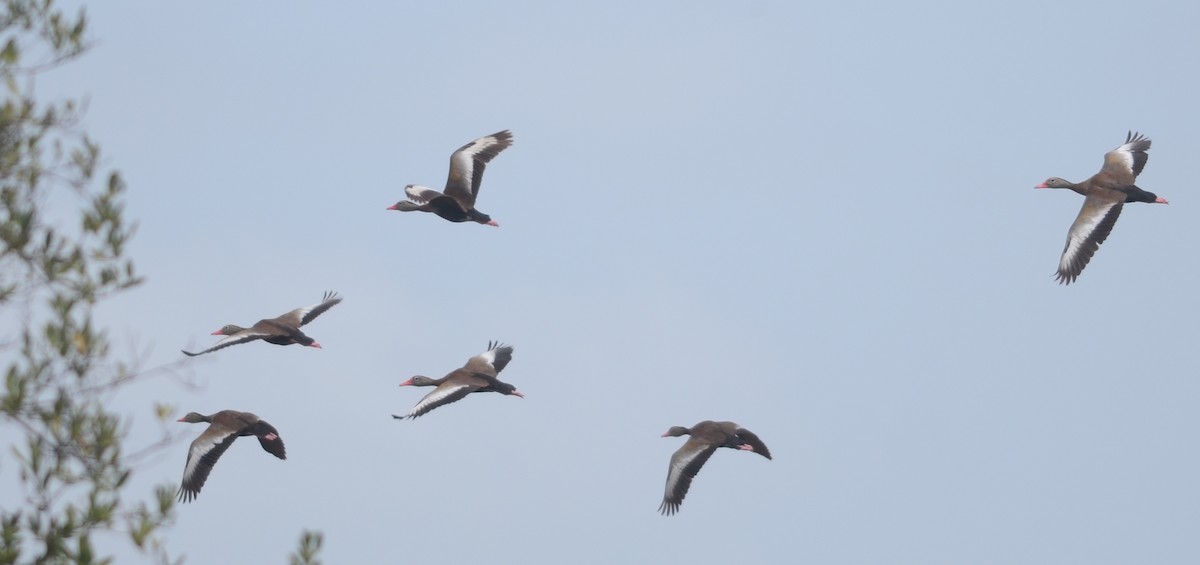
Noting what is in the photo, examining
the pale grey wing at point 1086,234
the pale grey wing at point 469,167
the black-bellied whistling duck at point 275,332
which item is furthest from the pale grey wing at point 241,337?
the pale grey wing at point 1086,234

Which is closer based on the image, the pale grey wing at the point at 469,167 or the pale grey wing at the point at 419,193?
the pale grey wing at the point at 469,167

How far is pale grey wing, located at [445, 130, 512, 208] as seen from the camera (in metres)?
22.4

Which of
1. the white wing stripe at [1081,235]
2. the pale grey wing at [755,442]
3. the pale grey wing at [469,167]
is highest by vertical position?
the white wing stripe at [1081,235]

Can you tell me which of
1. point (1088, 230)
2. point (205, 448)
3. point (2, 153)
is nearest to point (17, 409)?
point (2, 153)

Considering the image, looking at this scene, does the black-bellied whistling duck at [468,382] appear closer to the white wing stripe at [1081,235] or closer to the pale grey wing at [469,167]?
the pale grey wing at [469,167]

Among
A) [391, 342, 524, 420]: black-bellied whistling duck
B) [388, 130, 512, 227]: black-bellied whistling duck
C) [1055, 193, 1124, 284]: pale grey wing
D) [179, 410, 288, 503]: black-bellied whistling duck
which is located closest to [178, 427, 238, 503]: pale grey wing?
[179, 410, 288, 503]: black-bellied whistling duck

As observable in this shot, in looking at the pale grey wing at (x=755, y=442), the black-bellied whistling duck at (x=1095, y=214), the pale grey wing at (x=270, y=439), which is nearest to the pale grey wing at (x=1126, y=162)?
the black-bellied whistling duck at (x=1095, y=214)

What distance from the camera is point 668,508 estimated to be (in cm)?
2136

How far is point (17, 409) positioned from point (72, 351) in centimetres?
41

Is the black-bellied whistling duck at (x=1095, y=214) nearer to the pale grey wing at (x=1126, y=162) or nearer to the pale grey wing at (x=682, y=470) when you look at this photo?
the pale grey wing at (x=1126, y=162)

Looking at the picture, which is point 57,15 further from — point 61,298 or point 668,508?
point 668,508

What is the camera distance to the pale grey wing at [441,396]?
66.9ft

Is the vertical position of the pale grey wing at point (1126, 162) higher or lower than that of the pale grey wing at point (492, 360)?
higher

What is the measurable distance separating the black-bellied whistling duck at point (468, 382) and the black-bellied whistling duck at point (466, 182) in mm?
2261
